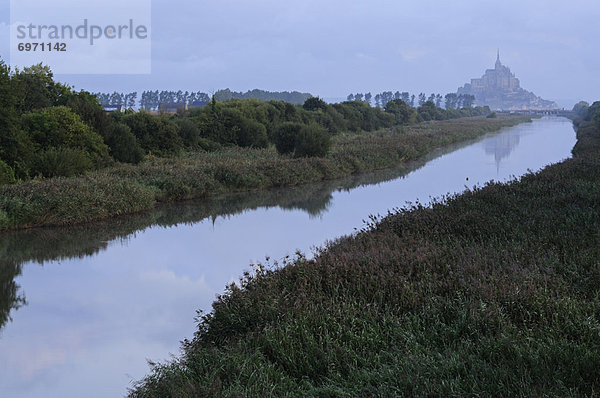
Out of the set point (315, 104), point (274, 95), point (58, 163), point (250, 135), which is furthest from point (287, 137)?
point (274, 95)

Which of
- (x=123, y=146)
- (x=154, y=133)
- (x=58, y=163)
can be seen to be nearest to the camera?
(x=58, y=163)

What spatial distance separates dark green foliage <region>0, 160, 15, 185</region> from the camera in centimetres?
1702

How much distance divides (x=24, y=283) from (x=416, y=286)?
7.99 metres

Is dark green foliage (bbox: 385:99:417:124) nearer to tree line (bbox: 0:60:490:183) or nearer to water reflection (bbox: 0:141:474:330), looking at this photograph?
tree line (bbox: 0:60:490:183)

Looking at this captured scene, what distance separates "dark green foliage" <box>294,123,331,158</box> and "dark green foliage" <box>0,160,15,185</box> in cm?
1548

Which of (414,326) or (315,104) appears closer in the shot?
(414,326)

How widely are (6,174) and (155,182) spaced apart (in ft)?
16.1

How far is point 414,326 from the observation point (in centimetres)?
542

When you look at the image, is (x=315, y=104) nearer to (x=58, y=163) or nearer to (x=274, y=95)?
(x=58, y=163)

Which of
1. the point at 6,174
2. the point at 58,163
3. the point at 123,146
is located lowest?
the point at 6,174

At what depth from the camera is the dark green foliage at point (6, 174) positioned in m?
17.0

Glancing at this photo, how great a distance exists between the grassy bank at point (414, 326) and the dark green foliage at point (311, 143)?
21.2m

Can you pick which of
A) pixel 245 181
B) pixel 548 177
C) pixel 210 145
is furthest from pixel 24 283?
pixel 210 145

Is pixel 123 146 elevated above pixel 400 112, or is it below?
below
